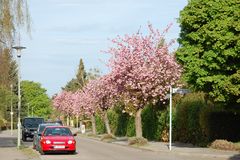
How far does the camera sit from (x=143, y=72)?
1422 inches

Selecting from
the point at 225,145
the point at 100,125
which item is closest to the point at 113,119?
the point at 100,125

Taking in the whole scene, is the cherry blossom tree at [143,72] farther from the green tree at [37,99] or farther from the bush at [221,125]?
the green tree at [37,99]

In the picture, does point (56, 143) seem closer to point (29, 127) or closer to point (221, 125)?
point (221, 125)

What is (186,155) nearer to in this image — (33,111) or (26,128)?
(26,128)

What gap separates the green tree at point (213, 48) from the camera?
25.7m

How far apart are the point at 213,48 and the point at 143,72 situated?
1045 centimetres

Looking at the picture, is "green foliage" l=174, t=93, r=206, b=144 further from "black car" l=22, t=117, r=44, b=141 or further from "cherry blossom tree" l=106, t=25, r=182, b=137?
"black car" l=22, t=117, r=44, b=141

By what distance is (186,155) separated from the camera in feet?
86.7

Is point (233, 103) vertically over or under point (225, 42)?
under

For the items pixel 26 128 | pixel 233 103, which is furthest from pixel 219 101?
pixel 26 128

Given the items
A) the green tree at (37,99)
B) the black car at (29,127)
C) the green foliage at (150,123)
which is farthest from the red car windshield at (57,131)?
the green tree at (37,99)

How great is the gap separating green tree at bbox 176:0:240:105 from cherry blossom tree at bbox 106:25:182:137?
7824 millimetres

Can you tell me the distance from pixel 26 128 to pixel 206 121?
60.9 feet

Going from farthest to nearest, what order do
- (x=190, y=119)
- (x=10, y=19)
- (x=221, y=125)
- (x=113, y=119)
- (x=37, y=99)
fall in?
(x=37, y=99), (x=113, y=119), (x=190, y=119), (x=221, y=125), (x=10, y=19)
